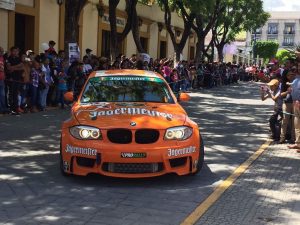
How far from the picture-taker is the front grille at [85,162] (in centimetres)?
652

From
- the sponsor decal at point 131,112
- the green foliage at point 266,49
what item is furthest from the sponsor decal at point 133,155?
the green foliage at point 266,49

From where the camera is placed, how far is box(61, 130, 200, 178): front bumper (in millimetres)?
6375

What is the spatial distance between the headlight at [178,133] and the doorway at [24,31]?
1482 cm

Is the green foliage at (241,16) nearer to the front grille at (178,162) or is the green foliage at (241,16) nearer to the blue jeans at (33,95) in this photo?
the blue jeans at (33,95)

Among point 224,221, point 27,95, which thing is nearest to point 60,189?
point 224,221

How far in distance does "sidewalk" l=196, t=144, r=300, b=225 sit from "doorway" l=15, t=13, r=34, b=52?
14081mm

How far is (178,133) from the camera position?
6.69 metres

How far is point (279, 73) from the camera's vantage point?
11.1 m

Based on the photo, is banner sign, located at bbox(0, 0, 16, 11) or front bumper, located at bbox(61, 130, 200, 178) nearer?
front bumper, located at bbox(61, 130, 200, 178)

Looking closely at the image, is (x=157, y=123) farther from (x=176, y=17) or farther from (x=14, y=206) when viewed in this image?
(x=176, y=17)

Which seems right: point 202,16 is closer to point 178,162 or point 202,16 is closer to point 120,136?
point 178,162

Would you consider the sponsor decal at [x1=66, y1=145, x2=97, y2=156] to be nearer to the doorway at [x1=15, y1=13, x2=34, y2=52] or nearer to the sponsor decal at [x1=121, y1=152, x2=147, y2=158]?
the sponsor decal at [x1=121, y1=152, x2=147, y2=158]

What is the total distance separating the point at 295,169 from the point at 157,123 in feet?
8.85

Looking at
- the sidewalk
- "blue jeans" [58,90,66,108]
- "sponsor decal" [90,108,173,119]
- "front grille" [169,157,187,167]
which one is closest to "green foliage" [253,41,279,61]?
"blue jeans" [58,90,66,108]
